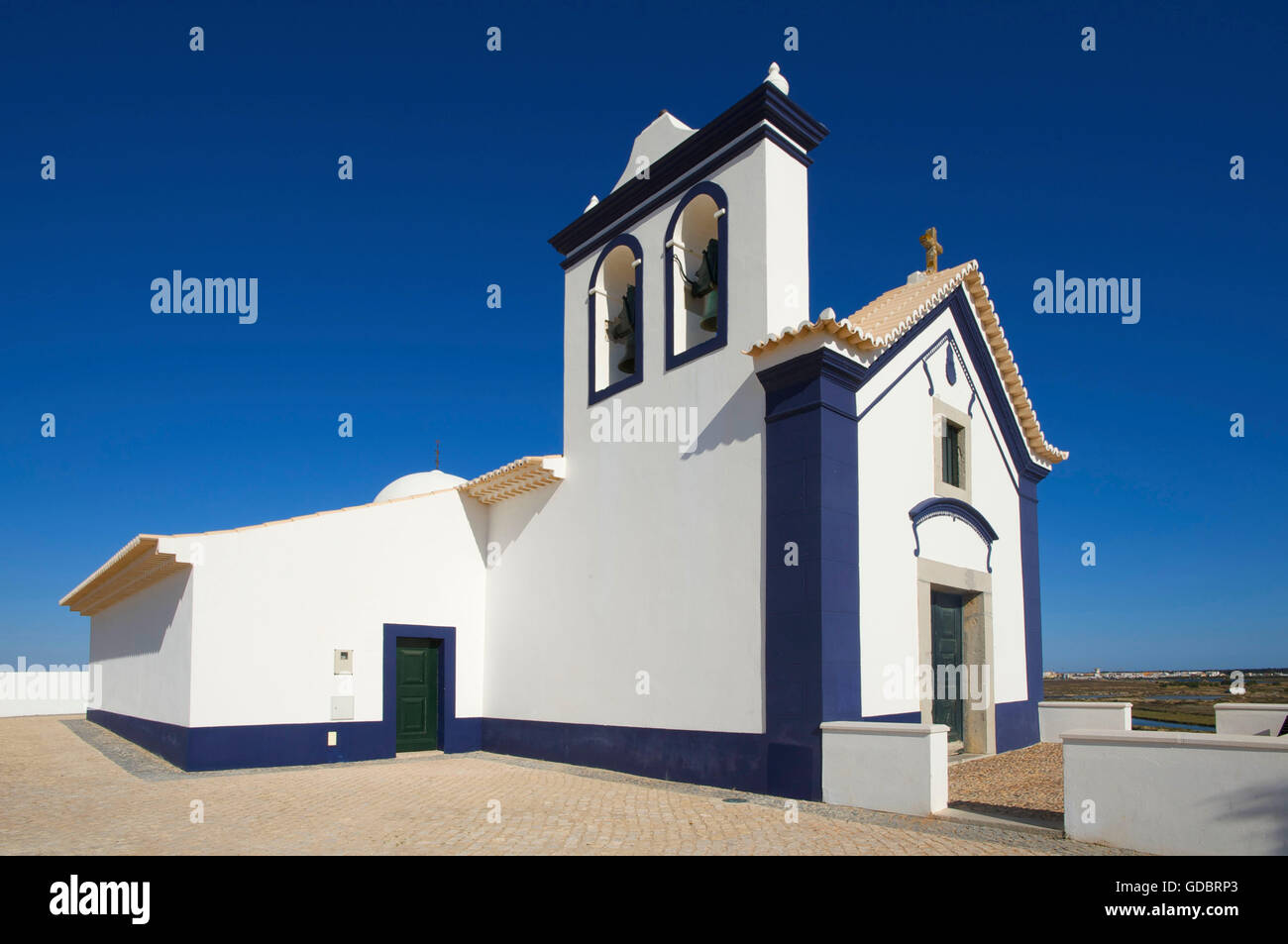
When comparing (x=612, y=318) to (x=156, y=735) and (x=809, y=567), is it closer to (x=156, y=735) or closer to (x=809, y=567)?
(x=809, y=567)

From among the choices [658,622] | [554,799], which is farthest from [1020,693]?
[554,799]

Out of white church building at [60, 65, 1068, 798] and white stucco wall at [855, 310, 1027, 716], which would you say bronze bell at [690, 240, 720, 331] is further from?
white stucco wall at [855, 310, 1027, 716]

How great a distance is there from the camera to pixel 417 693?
13.2 metres

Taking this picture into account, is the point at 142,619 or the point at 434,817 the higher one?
the point at 142,619

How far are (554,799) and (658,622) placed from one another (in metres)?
2.57

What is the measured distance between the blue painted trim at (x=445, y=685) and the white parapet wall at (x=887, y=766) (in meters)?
7.04

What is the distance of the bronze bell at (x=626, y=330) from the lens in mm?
12336

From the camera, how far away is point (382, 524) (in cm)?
1280

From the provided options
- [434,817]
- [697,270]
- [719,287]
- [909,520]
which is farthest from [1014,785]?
[697,270]

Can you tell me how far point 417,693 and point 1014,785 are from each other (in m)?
8.60

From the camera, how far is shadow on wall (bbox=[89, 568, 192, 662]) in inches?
469

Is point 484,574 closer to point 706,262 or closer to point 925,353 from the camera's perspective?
point 706,262

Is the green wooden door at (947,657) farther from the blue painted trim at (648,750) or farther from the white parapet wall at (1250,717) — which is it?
the blue painted trim at (648,750)

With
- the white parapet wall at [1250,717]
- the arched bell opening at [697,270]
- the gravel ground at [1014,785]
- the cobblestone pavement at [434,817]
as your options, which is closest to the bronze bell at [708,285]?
the arched bell opening at [697,270]
